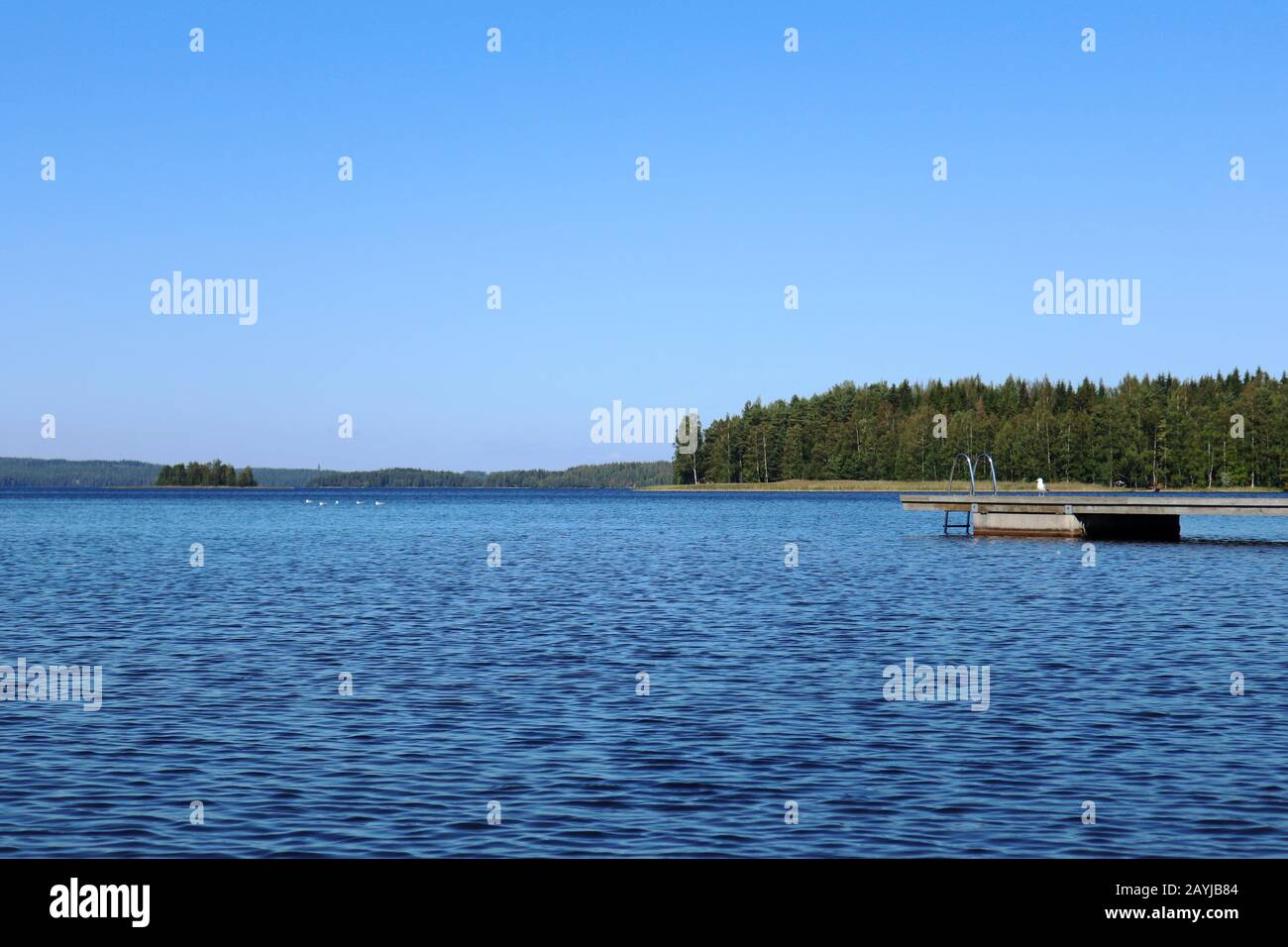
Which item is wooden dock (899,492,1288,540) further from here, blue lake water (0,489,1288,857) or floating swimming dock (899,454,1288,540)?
blue lake water (0,489,1288,857)

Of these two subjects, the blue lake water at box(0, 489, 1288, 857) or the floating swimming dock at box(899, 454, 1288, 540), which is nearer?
the blue lake water at box(0, 489, 1288, 857)

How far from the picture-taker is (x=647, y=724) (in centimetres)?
2145

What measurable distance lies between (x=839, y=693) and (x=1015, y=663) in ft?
20.2

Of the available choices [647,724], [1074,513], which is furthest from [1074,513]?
[647,724]

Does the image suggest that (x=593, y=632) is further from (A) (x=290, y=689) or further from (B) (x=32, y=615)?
(B) (x=32, y=615)

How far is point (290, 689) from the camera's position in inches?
995

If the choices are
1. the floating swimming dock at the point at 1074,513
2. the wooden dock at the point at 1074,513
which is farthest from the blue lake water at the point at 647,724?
the wooden dock at the point at 1074,513

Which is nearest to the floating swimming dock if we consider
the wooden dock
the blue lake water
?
the wooden dock

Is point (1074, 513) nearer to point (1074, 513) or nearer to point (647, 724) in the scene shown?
point (1074, 513)

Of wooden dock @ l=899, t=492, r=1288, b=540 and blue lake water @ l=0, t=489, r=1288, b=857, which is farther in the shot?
wooden dock @ l=899, t=492, r=1288, b=540

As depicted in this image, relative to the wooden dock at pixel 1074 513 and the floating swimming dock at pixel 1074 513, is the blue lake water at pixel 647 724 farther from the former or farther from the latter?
the wooden dock at pixel 1074 513

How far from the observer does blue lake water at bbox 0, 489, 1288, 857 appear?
14.7 metres

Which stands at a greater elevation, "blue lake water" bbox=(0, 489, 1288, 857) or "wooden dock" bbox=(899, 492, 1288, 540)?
"wooden dock" bbox=(899, 492, 1288, 540)
